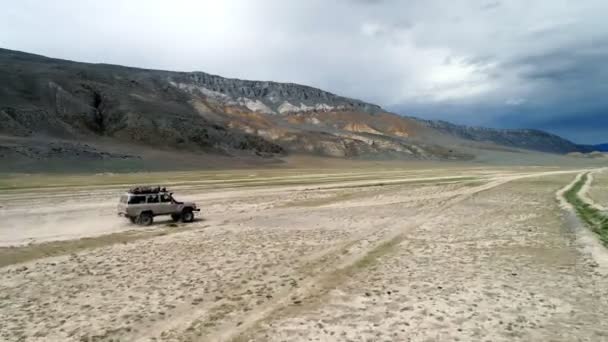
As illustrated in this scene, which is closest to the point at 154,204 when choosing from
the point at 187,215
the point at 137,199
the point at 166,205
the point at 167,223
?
the point at 166,205

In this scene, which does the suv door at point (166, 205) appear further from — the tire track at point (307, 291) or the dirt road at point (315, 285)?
the tire track at point (307, 291)

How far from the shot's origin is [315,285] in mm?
12109

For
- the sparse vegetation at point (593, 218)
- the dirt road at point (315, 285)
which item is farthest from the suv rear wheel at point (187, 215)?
the sparse vegetation at point (593, 218)

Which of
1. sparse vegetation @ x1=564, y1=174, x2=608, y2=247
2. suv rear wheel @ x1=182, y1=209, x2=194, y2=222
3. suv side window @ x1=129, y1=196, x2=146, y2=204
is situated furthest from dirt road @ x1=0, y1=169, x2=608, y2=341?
suv rear wheel @ x1=182, y1=209, x2=194, y2=222

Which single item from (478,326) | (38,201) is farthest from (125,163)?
(478,326)

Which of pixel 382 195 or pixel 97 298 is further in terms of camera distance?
pixel 382 195

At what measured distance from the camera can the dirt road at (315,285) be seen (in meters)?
8.95

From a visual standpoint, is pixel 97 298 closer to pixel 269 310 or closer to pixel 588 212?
pixel 269 310

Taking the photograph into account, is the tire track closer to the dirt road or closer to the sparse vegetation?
the dirt road

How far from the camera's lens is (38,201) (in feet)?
124

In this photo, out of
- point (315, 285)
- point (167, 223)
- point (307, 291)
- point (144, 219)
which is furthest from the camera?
point (167, 223)

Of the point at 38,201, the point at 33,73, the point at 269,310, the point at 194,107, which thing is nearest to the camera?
the point at 269,310

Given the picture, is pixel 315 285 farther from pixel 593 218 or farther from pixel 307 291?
pixel 593 218

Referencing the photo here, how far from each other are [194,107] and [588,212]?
595 ft
